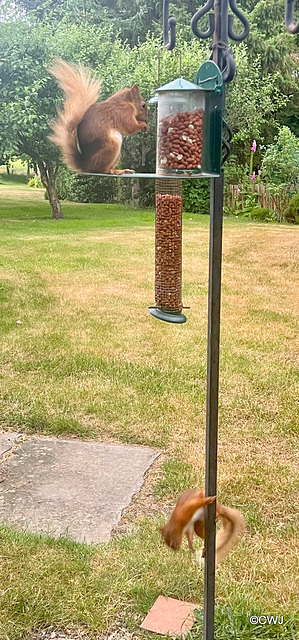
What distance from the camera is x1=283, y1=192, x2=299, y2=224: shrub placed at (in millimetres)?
8461

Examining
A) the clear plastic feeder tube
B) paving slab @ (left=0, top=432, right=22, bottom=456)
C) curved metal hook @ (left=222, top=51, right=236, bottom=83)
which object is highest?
curved metal hook @ (left=222, top=51, right=236, bottom=83)

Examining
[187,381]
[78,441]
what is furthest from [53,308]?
[78,441]

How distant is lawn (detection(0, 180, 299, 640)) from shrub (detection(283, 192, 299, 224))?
2512mm

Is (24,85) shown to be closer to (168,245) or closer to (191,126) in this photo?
(168,245)

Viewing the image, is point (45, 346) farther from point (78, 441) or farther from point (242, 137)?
point (242, 137)

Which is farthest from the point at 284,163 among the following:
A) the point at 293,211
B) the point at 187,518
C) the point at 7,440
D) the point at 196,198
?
the point at 187,518

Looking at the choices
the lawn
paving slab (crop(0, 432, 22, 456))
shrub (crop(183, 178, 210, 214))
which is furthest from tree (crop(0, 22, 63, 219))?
paving slab (crop(0, 432, 22, 456))

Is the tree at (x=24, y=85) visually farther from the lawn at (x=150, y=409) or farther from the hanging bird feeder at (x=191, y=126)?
the hanging bird feeder at (x=191, y=126)

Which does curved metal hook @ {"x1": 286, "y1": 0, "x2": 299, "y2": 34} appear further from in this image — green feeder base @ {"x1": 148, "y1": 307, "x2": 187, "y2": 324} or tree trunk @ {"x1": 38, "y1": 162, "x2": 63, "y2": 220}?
tree trunk @ {"x1": 38, "y1": 162, "x2": 63, "y2": 220}

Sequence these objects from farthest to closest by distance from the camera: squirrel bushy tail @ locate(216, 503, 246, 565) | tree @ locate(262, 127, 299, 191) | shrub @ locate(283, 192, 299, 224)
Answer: tree @ locate(262, 127, 299, 191)
shrub @ locate(283, 192, 299, 224)
squirrel bushy tail @ locate(216, 503, 246, 565)

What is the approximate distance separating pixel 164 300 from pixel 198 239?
571 centimetres

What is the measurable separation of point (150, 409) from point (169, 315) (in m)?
1.25

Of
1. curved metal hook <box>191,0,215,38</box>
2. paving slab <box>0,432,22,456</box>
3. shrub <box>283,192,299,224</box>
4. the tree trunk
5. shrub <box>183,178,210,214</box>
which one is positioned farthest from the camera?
shrub <box>183,178,210,214</box>

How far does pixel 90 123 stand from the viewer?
1104 mm
